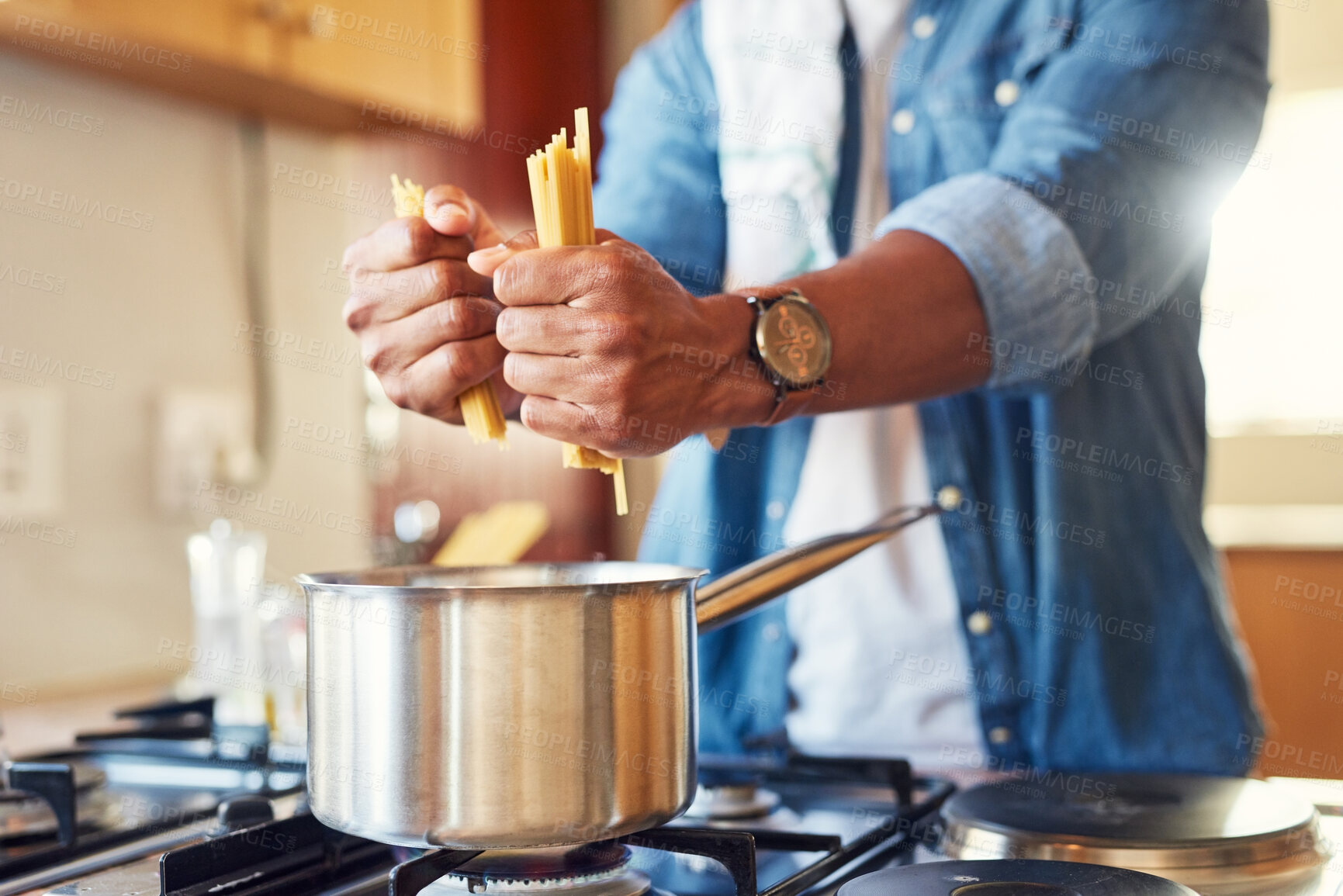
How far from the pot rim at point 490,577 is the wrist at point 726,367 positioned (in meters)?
0.10

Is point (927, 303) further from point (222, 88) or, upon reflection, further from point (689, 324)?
point (222, 88)

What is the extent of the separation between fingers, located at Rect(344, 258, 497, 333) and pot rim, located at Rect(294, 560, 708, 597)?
166 millimetres

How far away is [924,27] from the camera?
1.06 metres

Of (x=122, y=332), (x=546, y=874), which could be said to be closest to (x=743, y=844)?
(x=546, y=874)

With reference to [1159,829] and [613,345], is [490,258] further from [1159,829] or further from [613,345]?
[1159,829]

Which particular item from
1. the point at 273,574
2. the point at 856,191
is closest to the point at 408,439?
the point at 273,574

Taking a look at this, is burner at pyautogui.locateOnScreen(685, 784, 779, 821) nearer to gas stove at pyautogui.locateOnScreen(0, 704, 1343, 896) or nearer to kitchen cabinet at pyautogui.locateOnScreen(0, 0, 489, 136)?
gas stove at pyautogui.locateOnScreen(0, 704, 1343, 896)

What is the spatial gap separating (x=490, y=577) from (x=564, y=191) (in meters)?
0.22

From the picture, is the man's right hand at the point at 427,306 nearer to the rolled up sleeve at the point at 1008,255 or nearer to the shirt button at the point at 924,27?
the rolled up sleeve at the point at 1008,255

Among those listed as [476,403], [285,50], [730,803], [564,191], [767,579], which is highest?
[285,50]

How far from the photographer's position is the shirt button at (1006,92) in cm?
100

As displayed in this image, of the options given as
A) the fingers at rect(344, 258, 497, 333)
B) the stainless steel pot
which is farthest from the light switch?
the stainless steel pot

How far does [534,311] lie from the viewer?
0.61 m

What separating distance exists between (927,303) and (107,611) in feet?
3.73
